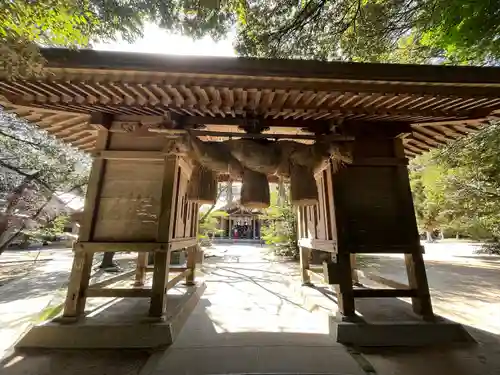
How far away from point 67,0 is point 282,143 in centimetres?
247

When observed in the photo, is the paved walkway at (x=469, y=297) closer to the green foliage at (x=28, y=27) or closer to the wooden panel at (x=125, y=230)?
the wooden panel at (x=125, y=230)

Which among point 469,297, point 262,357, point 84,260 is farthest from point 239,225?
point 262,357

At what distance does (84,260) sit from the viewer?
328 centimetres

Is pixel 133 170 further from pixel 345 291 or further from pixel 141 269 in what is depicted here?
pixel 345 291

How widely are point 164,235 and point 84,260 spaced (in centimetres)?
111

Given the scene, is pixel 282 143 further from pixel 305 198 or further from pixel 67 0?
pixel 67 0

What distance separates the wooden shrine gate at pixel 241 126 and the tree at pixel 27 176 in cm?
448

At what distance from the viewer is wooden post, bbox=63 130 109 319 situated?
10.4 feet

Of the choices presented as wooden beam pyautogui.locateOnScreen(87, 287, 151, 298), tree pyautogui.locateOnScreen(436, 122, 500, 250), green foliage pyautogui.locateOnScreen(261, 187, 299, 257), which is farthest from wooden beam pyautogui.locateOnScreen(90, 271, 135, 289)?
tree pyautogui.locateOnScreen(436, 122, 500, 250)

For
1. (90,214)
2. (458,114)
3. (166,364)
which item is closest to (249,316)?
(166,364)

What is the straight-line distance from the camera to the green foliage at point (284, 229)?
11.7 meters

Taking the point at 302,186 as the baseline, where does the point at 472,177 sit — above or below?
above

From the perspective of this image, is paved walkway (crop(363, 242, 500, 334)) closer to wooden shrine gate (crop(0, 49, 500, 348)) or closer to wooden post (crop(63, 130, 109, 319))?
wooden shrine gate (crop(0, 49, 500, 348))

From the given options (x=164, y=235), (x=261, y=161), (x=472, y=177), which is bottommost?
(x=164, y=235)
